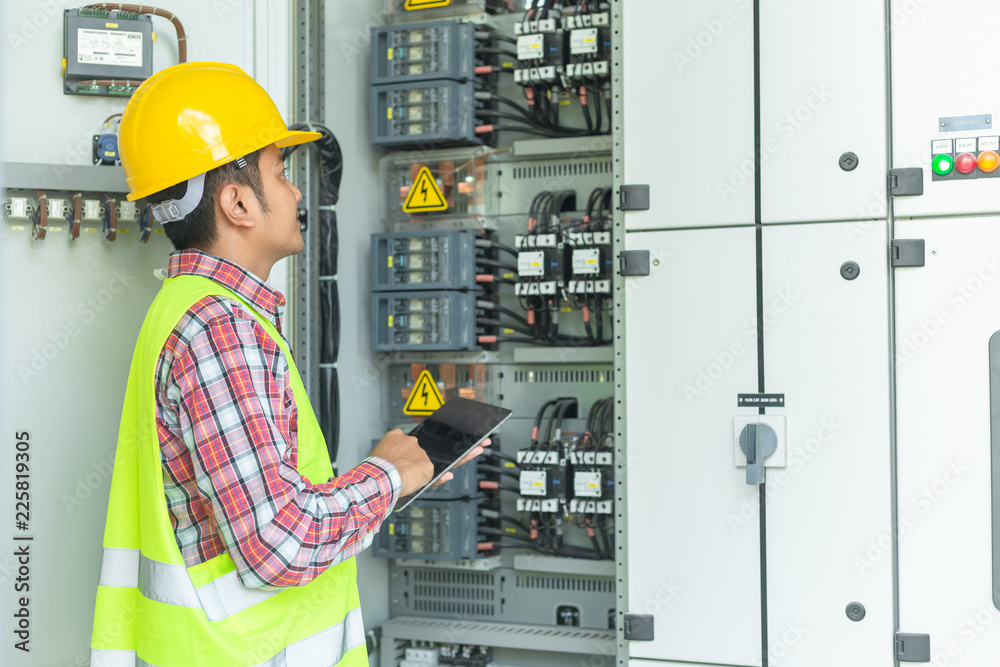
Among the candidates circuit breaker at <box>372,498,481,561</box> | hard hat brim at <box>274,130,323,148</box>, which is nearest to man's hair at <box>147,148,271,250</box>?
hard hat brim at <box>274,130,323,148</box>

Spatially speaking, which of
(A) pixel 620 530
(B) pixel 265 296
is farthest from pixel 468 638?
(B) pixel 265 296

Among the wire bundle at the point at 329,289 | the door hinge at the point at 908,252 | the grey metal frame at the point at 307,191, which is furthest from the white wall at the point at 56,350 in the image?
the door hinge at the point at 908,252

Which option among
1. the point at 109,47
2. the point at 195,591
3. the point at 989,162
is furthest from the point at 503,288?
the point at 195,591

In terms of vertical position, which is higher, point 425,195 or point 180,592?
point 425,195

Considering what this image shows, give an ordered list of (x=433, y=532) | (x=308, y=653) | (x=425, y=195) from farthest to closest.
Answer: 1. (x=425, y=195)
2. (x=433, y=532)
3. (x=308, y=653)

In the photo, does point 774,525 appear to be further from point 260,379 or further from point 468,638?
point 260,379

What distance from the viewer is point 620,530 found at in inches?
103

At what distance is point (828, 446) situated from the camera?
8.03 ft

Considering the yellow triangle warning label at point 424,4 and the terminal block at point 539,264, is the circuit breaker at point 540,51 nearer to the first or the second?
the yellow triangle warning label at point 424,4

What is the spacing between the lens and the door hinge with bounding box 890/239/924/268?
2383mm

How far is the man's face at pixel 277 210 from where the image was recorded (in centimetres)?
181

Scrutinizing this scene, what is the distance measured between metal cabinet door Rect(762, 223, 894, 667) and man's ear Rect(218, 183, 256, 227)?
1402 millimetres

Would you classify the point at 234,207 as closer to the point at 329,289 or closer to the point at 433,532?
the point at 329,289

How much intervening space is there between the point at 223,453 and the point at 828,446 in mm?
1609
